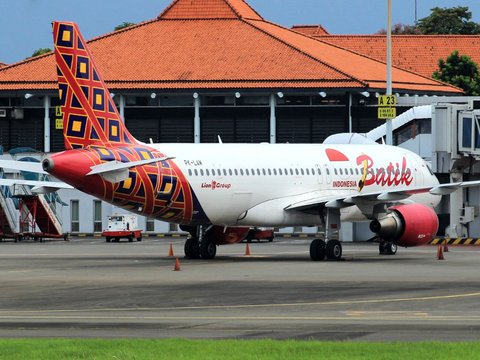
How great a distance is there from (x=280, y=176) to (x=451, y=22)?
114 metres

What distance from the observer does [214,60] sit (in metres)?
91.3

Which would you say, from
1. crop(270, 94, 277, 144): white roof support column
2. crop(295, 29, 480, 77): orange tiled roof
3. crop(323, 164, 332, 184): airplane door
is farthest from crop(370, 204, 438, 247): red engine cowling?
crop(295, 29, 480, 77): orange tiled roof

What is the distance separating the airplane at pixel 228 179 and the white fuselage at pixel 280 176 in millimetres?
38

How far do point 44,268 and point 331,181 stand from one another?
12.0 meters

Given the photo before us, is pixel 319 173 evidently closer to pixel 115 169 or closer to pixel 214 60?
pixel 115 169

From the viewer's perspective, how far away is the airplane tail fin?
41.6m

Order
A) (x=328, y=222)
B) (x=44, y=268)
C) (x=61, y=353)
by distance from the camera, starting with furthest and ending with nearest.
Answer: (x=328, y=222), (x=44, y=268), (x=61, y=353)

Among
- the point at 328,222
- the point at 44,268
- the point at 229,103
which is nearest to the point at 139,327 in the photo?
the point at 44,268

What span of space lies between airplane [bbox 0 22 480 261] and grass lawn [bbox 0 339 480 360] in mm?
20661

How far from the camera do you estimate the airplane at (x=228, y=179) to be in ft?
137

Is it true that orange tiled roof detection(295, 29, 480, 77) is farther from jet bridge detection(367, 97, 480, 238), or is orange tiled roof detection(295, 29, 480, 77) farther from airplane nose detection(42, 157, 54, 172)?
airplane nose detection(42, 157, 54, 172)

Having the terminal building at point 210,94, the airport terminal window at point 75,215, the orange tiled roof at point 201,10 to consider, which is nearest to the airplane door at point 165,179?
the terminal building at point 210,94

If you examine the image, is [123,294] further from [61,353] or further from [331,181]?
[331,181]

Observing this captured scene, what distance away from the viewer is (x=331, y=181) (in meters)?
48.7
